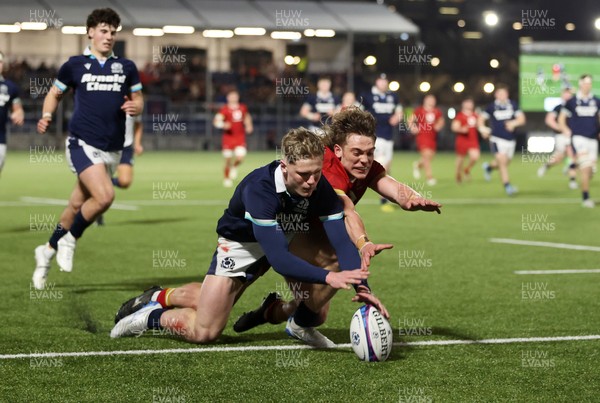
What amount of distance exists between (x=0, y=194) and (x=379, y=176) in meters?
16.1

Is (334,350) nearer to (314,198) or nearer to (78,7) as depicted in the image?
(314,198)

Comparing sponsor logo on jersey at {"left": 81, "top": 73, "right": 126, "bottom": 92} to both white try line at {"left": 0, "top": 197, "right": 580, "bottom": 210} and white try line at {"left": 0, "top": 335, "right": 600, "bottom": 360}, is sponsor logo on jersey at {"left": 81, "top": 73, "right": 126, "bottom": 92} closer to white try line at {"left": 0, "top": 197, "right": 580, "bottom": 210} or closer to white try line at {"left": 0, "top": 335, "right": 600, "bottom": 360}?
white try line at {"left": 0, "top": 335, "right": 600, "bottom": 360}

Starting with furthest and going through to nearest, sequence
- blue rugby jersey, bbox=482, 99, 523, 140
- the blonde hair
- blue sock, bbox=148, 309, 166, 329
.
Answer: blue rugby jersey, bbox=482, 99, 523, 140
blue sock, bbox=148, 309, 166, 329
the blonde hair

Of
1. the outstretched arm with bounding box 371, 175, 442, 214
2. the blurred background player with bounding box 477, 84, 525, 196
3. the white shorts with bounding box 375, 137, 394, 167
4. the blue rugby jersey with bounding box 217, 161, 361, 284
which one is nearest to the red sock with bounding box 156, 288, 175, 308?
the blue rugby jersey with bounding box 217, 161, 361, 284

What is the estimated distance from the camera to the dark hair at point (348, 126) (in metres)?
7.12

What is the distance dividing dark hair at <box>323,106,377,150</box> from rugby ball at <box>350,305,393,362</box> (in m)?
1.15

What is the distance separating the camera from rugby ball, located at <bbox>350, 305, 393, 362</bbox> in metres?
6.72

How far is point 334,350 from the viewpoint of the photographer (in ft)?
23.8

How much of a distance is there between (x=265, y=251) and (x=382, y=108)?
16.7 meters

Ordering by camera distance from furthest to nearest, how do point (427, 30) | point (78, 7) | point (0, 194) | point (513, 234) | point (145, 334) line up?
point (427, 30), point (78, 7), point (0, 194), point (513, 234), point (145, 334)

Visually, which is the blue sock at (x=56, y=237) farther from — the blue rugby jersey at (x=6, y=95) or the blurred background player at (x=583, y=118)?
Answer: the blurred background player at (x=583, y=118)

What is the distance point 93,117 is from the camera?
1042 cm

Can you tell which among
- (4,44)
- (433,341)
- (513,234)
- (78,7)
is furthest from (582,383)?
(4,44)

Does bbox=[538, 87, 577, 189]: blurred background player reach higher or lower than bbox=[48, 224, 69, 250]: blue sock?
higher
